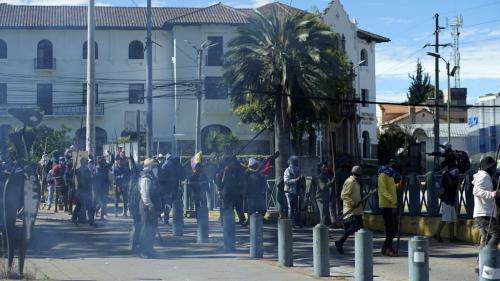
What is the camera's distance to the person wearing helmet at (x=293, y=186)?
68.3ft

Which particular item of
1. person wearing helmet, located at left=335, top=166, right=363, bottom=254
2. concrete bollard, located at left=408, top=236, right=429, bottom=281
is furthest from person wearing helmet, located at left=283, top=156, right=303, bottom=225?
concrete bollard, located at left=408, top=236, right=429, bottom=281

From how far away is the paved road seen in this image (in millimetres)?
12727

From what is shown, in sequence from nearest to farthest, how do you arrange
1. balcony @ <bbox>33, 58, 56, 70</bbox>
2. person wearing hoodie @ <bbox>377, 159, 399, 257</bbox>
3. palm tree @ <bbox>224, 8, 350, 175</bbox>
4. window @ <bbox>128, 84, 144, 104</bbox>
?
person wearing hoodie @ <bbox>377, 159, 399, 257</bbox> → palm tree @ <bbox>224, 8, 350, 175</bbox> → balcony @ <bbox>33, 58, 56, 70</bbox> → window @ <bbox>128, 84, 144, 104</bbox>

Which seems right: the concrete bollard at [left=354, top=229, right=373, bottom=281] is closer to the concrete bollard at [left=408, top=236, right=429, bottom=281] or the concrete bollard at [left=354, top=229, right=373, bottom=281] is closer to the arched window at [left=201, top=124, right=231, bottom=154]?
the concrete bollard at [left=408, top=236, right=429, bottom=281]

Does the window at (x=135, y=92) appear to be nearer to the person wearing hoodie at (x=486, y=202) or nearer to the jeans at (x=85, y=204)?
the jeans at (x=85, y=204)

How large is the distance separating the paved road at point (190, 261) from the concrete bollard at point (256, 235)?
17 cm

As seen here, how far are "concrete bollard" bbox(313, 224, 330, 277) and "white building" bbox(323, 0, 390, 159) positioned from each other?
4453cm

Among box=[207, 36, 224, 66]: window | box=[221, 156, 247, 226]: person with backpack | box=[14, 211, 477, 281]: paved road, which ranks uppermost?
box=[207, 36, 224, 66]: window

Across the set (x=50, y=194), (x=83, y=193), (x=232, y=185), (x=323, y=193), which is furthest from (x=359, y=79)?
(x=232, y=185)

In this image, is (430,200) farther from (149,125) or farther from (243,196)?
(149,125)

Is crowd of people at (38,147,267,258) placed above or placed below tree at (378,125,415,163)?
below

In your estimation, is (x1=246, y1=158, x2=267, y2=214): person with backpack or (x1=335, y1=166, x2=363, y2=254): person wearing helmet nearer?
(x1=335, y1=166, x2=363, y2=254): person wearing helmet

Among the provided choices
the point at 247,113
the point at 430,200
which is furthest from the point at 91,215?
the point at 247,113

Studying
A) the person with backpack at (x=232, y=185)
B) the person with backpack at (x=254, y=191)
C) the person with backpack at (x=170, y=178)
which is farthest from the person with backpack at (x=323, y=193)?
the person with backpack at (x=170, y=178)
